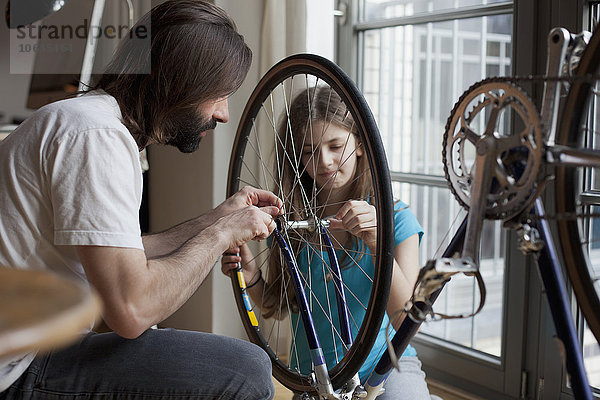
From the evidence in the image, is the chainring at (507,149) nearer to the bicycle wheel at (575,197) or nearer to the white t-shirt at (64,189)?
the bicycle wheel at (575,197)

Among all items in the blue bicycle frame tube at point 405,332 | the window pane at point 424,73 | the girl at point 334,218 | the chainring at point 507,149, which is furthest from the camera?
the window pane at point 424,73

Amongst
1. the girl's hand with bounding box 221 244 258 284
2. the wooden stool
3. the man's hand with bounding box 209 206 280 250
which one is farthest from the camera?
the girl's hand with bounding box 221 244 258 284

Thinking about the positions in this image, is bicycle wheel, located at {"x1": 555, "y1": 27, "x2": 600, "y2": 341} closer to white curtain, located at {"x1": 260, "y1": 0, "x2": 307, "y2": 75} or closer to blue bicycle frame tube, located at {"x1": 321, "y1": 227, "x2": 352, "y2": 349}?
blue bicycle frame tube, located at {"x1": 321, "y1": 227, "x2": 352, "y2": 349}

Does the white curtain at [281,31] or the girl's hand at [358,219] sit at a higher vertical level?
the white curtain at [281,31]

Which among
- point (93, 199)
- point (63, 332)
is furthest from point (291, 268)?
point (63, 332)

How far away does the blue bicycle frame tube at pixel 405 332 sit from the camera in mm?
1108

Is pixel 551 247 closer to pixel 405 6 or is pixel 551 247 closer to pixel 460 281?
pixel 460 281

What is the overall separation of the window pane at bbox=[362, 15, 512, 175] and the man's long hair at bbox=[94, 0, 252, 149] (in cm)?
100

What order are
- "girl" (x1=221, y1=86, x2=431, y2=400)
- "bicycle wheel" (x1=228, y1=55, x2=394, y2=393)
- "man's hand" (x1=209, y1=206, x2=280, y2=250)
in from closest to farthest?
"bicycle wheel" (x1=228, y1=55, x2=394, y2=393)
"man's hand" (x1=209, y1=206, x2=280, y2=250)
"girl" (x1=221, y1=86, x2=431, y2=400)

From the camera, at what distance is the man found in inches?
46.4

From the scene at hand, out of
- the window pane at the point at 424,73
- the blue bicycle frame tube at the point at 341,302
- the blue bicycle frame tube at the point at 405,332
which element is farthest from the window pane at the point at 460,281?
the blue bicycle frame tube at the point at 405,332

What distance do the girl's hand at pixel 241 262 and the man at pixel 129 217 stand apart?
0.19 meters

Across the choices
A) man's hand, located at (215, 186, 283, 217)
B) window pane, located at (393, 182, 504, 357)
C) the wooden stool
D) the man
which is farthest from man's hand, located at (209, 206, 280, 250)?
window pane, located at (393, 182, 504, 357)

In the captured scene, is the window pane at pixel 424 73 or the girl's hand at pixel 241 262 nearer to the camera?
the girl's hand at pixel 241 262
